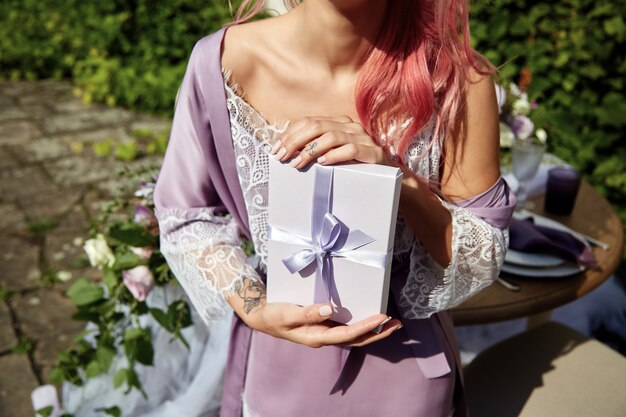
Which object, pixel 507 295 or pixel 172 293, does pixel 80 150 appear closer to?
pixel 172 293

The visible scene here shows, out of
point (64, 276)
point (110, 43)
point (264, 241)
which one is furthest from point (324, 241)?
A: point (110, 43)

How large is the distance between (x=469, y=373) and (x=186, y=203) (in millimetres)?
1031

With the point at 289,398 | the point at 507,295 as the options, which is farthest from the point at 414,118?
the point at 507,295

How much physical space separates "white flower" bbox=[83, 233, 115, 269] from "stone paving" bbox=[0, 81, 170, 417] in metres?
0.98

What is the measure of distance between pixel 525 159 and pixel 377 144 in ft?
3.77

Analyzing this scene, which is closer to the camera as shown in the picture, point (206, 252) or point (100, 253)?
point (206, 252)

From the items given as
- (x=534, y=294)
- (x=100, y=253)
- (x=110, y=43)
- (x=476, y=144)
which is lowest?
(x=110, y=43)

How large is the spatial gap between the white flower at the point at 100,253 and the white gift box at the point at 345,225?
95 cm

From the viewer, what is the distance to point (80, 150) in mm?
4840

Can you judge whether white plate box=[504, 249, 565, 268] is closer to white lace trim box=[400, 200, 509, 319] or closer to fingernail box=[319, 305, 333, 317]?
white lace trim box=[400, 200, 509, 319]

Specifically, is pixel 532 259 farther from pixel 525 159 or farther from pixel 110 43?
pixel 110 43

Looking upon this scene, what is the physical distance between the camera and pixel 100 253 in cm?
184

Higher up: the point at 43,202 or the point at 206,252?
the point at 206,252

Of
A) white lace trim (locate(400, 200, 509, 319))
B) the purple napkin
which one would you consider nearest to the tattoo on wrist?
white lace trim (locate(400, 200, 509, 319))
